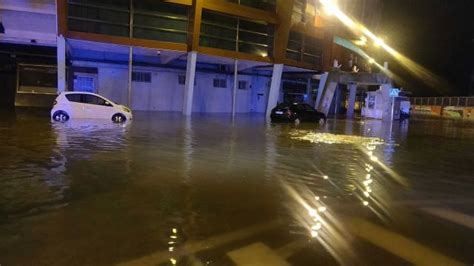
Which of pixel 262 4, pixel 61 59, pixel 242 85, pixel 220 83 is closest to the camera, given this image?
pixel 61 59

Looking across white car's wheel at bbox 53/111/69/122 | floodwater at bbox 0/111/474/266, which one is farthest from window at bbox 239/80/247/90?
floodwater at bbox 0/111/474/266

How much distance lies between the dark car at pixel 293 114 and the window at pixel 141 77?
12.5 metres

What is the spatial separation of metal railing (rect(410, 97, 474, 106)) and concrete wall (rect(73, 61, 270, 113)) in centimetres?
3385

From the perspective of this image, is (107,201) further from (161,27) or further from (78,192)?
(161,27)

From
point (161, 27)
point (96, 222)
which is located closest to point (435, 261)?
point (96, 222)

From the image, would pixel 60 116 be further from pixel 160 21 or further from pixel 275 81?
pixel 275 81

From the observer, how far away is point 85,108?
23.6 meters

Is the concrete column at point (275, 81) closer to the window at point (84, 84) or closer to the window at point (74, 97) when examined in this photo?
the window at point (84, 84)

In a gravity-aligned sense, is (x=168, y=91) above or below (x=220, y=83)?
below

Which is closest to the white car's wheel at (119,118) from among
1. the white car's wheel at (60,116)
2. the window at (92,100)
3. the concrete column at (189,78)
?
the window at (92,100)

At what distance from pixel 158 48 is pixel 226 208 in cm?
2586

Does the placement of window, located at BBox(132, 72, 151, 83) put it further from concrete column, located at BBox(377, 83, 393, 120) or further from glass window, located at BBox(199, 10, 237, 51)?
concrete column, located at BBox(377, 83, 393, 120)

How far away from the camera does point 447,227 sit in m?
6.35

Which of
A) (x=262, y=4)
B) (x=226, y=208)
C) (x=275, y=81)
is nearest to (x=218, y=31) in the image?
(x=262, y=4)
